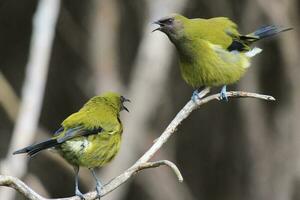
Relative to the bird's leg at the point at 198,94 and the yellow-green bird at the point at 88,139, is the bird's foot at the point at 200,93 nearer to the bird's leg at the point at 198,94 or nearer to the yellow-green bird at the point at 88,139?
the bird's leg at the point at 198,94

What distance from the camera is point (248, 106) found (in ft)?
18.0

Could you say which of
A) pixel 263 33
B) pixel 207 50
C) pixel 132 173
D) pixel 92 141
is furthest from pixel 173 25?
pixel 132 173

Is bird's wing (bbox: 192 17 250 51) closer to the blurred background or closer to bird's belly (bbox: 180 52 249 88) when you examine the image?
bird's belly (bbox: 180 52 249 88)

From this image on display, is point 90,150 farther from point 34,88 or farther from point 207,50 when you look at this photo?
point 34,88

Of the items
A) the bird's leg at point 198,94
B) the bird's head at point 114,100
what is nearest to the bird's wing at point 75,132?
the bird's head at point 114,100

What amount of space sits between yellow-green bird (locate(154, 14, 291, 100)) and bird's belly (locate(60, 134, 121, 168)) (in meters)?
0.70

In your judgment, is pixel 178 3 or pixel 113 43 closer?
pixel 178 3

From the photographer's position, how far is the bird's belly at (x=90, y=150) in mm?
3150

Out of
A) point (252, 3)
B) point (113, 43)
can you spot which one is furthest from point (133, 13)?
point (252, 3)

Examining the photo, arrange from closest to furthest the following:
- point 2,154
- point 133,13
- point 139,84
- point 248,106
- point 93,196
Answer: point 93,196 < point 139,84 < point 248,106 < point 133,13 < point 2,154

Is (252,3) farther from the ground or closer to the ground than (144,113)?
farther from the ground

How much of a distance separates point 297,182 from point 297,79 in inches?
26.0

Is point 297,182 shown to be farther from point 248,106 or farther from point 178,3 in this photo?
point 178,3

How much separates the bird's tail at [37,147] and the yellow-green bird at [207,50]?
96cm
